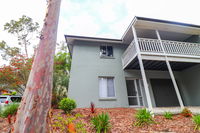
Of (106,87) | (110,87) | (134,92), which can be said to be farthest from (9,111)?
(134,92)

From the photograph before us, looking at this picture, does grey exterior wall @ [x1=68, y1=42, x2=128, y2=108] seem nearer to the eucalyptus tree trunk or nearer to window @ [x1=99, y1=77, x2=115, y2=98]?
window @ [x1=99, y1=77, x2=115, y2=98]

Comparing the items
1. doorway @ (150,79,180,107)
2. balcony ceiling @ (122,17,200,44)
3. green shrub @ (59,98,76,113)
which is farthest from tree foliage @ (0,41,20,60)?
doorway @ (150,79,180,107)

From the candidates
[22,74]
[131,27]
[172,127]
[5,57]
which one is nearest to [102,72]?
[131,27]

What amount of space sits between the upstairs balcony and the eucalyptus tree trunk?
19.1ft

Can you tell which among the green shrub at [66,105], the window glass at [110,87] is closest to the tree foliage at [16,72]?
the green shrub at [66,105]

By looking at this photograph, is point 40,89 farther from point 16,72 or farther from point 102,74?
point 16,72

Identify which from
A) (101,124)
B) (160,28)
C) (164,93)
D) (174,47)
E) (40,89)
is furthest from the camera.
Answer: (164,93)

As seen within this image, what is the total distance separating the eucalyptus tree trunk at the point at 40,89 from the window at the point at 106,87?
626 cm

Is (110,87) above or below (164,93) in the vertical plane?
above

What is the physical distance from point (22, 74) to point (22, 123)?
9.73m

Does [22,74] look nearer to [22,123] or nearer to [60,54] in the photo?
[60,54]

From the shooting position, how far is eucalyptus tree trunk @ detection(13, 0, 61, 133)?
1629 millimetres

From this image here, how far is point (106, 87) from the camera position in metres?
8.25

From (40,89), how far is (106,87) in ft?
22.0
